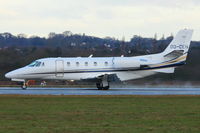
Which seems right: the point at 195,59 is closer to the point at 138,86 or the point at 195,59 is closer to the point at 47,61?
the point at 138,86

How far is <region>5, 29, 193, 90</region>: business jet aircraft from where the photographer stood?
1892 inches

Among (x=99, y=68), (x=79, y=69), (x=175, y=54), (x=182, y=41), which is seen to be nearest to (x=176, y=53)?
(x=175, y=54)

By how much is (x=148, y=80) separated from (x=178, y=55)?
10176 millimetres

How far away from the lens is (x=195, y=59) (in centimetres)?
6203

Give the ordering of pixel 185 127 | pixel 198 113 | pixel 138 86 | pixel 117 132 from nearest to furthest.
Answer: pixel 117 132
pixel 185 127
pixel 198 113
pixel 138 86

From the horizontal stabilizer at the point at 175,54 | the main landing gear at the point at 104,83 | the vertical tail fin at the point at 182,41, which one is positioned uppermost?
the vertical tail fin at the point at 182,41

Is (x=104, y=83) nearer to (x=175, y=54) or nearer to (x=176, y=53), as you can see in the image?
(x=175, y=54)

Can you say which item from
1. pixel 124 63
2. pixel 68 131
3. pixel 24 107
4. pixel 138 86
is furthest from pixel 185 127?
pixel 138 86

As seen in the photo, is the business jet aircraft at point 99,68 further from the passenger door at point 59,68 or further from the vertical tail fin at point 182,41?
the vertical tail fin at point 182,41

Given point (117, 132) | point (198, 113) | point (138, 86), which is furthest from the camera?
point (138, 86)

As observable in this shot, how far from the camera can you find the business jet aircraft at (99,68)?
48.1 metres

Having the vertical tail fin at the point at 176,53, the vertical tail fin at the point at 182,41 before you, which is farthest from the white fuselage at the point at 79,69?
the vertical tail fin at the point at 182,41

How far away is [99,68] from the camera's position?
48.9 metres

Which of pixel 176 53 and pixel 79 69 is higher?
pixel 176 53
